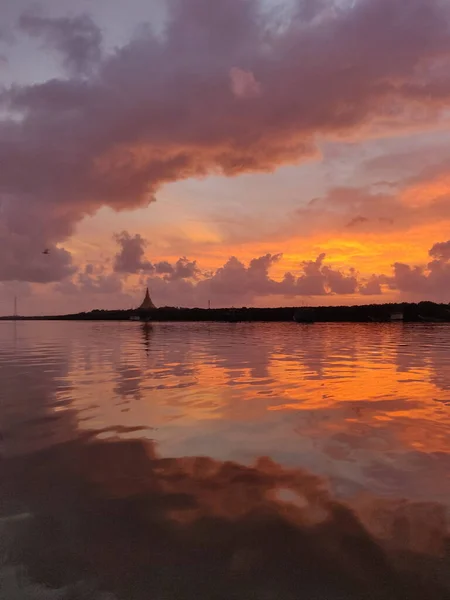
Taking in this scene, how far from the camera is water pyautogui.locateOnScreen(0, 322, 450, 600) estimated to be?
5.25m

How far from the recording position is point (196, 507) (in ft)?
23.4

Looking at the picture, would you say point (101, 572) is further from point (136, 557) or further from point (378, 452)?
point (378, 452)

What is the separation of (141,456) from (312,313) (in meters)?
142

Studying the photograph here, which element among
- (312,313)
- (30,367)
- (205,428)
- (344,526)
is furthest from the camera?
(312,313)

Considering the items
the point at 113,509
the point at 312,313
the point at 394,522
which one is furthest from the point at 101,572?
the point at 312,313

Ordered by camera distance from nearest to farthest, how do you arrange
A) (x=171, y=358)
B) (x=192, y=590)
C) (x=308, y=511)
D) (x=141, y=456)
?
(x=192, y=590), (x=308, y=511), (x=141, y=456), (x=171, y=358)

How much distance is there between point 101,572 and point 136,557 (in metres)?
0.49

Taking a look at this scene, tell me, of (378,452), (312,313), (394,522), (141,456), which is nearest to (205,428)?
(141,456)

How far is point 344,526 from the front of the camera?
21.2 feet

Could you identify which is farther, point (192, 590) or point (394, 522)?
point (394, 522)

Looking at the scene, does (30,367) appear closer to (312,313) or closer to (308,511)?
(308,511)

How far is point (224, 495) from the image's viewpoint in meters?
7.62

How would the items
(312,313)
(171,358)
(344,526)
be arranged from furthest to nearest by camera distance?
1. (312,313)
2. (171,358)
3. (344,526)

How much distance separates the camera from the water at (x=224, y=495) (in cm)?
525
